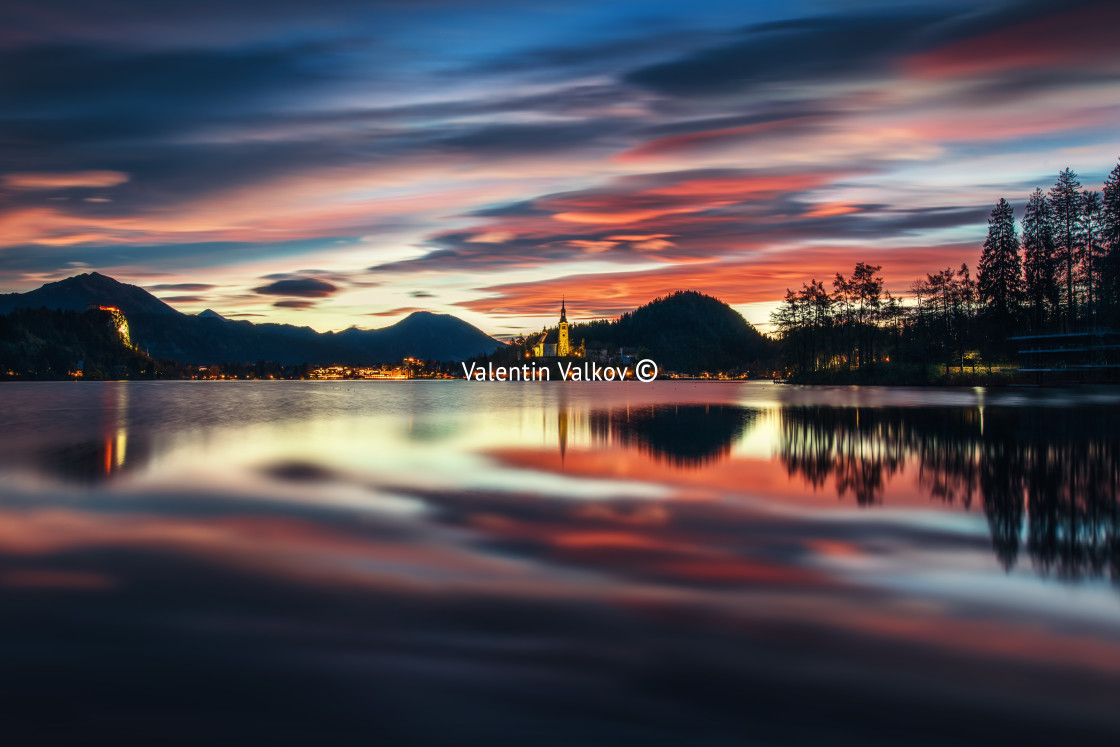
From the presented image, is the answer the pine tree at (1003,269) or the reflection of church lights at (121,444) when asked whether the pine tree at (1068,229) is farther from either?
the reflection of church lights at (121,444)

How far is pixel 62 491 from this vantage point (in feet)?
55.7

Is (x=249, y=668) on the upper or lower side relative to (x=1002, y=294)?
lower

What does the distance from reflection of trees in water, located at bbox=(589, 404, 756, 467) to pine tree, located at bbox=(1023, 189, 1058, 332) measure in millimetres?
63043

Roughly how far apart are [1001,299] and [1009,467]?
85.5 m

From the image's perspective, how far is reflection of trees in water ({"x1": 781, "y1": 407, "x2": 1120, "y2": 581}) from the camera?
37.5 ft

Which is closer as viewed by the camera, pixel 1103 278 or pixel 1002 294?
pixel 1103 278

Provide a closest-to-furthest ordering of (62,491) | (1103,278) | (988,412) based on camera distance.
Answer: (62,491) → (988,412) → (1103,278)

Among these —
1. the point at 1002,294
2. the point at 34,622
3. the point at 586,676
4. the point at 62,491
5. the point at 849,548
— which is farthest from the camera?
the point at 1002,294

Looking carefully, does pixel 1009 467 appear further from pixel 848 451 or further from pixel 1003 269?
pixel 1003 269

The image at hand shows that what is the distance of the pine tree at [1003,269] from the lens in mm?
90875

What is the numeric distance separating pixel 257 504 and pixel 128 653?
9.19 m

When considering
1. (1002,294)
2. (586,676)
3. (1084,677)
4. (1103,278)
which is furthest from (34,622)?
(1002,294)

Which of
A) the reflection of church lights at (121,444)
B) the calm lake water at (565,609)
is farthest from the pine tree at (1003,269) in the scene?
the reflection of church lights at (121,444)

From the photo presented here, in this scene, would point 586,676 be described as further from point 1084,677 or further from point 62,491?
point 62,491
